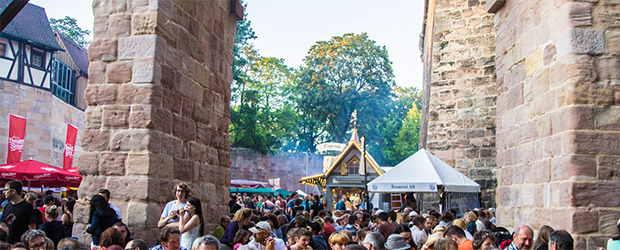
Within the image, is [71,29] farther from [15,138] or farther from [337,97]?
[15,138]

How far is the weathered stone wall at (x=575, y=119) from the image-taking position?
5.36 m

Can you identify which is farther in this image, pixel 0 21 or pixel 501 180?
pixel 501 180

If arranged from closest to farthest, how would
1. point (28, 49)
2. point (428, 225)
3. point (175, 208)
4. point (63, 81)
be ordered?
point (175, 208)
point (428, 225)
point (28, 49)
point (63, 81)

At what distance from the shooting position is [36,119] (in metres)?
23.5

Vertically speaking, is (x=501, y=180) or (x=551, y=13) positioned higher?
(x=551, y=13)

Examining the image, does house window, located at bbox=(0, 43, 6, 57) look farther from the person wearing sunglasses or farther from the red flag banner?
the person wearing sunglasses

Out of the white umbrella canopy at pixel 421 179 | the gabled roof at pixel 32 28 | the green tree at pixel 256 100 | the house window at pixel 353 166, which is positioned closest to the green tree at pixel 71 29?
the green tree at pixel 256 100

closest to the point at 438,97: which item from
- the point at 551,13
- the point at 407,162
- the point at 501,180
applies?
the point at 407,162

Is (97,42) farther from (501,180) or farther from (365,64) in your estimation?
(365,64)

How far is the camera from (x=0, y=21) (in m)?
6.20

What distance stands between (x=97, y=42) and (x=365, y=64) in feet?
134

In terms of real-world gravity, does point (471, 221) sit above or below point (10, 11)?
below

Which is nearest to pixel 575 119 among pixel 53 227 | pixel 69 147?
pixel 53 227

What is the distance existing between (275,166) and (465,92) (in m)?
29.4
